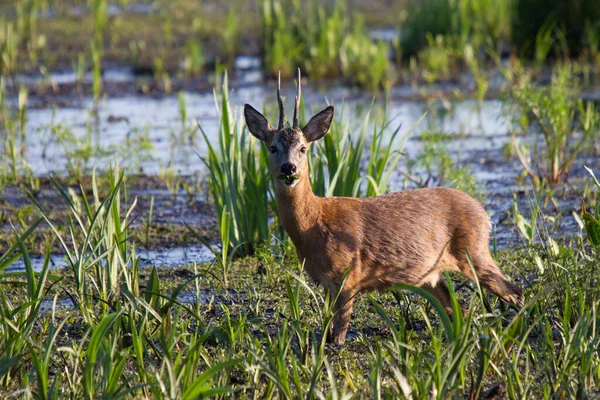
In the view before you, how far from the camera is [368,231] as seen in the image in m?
5.38

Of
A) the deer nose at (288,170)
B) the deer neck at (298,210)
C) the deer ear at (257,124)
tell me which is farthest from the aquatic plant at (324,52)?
the deer nose at (288,170)

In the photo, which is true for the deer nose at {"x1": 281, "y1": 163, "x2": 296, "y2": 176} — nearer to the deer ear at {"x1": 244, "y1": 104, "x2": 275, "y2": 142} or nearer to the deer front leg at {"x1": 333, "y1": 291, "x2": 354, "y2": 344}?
the deer ear at {"x1": 244, "y1": 104, "x2": 275, "y2": 142}

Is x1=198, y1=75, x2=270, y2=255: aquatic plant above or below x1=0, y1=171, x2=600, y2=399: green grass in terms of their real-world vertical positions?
above

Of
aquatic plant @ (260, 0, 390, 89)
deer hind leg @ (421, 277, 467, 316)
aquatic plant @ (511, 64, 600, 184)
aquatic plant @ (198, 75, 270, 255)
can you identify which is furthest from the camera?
aquatic plant @ (260, 0, 390, 89)

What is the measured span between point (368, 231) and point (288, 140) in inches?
27.4

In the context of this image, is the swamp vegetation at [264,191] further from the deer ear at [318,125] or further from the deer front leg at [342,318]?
the deer ear at [318,125]

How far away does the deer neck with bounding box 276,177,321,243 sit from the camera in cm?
522

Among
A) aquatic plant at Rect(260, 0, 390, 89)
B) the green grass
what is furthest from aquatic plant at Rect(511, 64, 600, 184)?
aquatic plant at Rect(260, 0, 390, 89)

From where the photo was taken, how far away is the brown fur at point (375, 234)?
5195 millimetres

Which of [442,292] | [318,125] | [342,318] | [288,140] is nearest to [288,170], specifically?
[288,140]

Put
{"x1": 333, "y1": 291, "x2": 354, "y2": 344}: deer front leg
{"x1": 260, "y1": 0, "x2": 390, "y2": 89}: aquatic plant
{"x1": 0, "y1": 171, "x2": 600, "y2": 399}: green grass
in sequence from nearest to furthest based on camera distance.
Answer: {"x1": 0, "y1": 171, "x2": 600, "y2": 399}: green grass → {"x1": 333, "y1": 291, "x2": 354, "y2": 344}: deer front leg → {"x1": 260, "y1": 0, "x2": 390, "y2": 89}: aquatic plant

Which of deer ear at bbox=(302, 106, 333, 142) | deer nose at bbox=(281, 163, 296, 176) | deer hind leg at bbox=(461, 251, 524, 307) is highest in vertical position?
deer ear at bbox=(302, 106, 333, 142)

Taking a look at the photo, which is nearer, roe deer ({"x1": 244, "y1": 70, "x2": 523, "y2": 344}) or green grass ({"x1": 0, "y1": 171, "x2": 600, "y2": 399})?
green grass ({"x1": 0, "y1": 171, "x2": 600, "y2": 399})

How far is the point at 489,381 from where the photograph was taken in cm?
458
